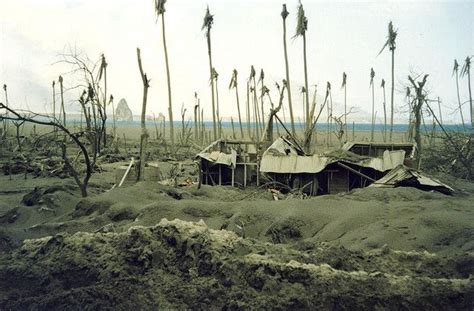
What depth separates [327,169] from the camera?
45.3ft

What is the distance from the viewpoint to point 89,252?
25.3 ft

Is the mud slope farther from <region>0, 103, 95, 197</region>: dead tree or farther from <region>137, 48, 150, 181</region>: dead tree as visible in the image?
<region>137, 48, 150, 181</region>: dead tree

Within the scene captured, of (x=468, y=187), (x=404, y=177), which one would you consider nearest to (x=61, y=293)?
(x=404, y=177)

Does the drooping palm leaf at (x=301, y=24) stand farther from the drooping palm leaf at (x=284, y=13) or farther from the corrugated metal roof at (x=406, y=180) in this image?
the corrugated metal roof at (x=406, y=180)

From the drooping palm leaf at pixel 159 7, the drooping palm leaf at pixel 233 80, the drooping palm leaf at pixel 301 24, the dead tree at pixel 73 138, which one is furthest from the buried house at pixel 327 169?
the drooping palm leaf at pixel 233 80

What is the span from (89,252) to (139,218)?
1.91 metres

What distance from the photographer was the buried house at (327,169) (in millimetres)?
13586

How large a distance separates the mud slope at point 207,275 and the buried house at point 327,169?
605 centimetres

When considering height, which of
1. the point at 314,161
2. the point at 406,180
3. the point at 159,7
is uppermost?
the point at 159,7

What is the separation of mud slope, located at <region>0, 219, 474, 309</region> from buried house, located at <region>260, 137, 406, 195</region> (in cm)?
605

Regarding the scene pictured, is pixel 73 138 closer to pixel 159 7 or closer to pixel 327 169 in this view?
pixel 327 169

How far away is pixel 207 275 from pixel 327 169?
24.9 feet

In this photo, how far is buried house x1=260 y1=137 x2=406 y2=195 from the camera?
13.6 meters

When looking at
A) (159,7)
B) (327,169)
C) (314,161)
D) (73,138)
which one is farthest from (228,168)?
(159,7)
